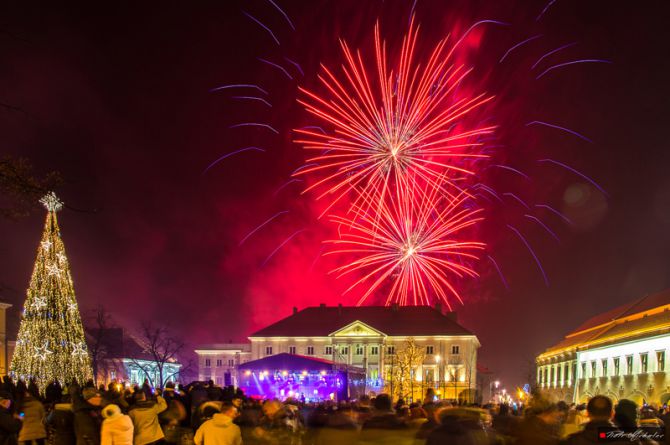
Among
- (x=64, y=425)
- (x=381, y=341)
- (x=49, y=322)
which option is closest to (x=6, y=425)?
(x=64, y=425)

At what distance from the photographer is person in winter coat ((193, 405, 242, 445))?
9875 mm

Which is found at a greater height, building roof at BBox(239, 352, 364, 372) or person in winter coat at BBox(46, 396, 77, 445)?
person in winter coat at BBox(46, 396, 77, 445)

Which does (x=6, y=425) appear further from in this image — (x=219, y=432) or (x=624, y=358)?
(x=624, y=358)

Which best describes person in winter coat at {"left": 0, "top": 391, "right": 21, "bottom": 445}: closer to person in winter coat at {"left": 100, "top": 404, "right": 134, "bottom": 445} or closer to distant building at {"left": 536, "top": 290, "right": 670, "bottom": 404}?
person in winter coat at {"left": 100, "top": 404, "right": 134, "bottom": 445}

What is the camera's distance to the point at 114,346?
9806 centimetres

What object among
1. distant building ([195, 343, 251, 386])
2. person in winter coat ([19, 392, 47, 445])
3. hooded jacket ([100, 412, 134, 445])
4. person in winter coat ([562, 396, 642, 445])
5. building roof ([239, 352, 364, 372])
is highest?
person in winter coat ([562, 396, 642, 445])

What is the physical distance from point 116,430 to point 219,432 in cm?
208

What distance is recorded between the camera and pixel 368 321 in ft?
338

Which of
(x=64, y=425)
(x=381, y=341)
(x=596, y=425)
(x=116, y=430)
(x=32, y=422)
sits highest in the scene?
(x=596, y=425)

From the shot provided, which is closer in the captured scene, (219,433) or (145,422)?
(219,433)

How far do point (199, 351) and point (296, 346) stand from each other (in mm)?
15320

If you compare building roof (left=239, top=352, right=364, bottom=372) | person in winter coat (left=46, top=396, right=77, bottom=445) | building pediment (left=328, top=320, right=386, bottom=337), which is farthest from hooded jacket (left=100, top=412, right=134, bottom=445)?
building pediment (left=328, top=320, right=386, bottom=337)

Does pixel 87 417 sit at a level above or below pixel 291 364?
above

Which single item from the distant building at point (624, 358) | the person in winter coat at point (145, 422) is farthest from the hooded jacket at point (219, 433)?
the distant building at point (624, 358)
